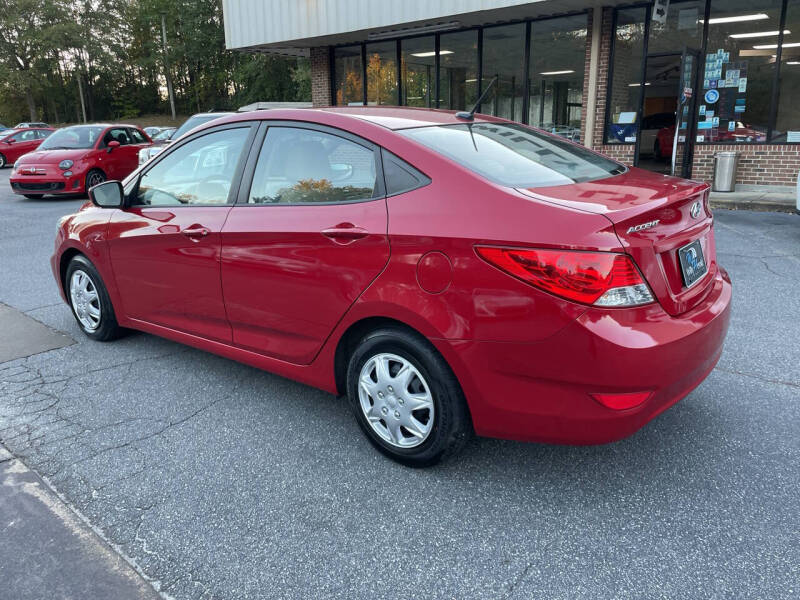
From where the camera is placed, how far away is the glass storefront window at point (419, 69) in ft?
51.5

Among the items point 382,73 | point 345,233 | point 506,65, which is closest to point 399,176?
point 345,233

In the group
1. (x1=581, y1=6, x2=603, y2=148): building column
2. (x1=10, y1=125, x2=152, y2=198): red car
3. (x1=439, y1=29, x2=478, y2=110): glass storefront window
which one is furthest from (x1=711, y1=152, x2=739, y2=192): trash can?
(x1=10, y1=125, x2=152, y2=198): red car

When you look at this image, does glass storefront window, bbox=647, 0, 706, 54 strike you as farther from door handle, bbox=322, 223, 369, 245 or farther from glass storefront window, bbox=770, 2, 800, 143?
door handle, bbox=322, 223, 369, 245

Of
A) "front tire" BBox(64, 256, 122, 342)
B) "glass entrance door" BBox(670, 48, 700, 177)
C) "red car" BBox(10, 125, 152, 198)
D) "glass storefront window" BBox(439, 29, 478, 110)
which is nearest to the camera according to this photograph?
"front tire" BBox(64, 256, 122, 342)

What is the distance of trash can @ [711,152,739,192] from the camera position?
11.5 meters

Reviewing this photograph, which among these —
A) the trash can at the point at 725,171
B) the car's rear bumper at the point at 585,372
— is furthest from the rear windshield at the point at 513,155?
the trash can at the point at 725,171

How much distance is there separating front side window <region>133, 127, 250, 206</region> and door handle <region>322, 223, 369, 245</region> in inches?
33.7

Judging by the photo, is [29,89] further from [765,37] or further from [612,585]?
[612,585]

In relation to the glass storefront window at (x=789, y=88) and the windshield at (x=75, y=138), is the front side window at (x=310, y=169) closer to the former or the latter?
the glass storefront window at (x=789, y=88)

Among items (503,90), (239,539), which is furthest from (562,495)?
(503,90)

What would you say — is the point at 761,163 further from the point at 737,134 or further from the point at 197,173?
the point at 197,173

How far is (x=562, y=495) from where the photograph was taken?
2619mm

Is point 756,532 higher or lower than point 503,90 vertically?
lower

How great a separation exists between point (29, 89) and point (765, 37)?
5542 centimetres
